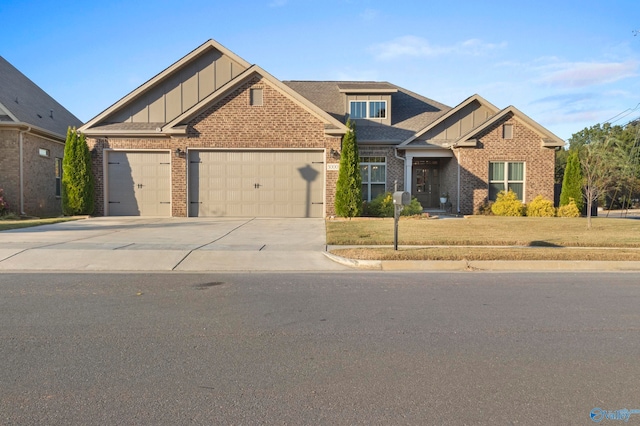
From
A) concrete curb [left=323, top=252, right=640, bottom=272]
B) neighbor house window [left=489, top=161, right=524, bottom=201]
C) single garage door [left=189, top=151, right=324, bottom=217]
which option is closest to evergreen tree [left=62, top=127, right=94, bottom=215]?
single garage door [left=189, top=151, right=324, bottom=217]

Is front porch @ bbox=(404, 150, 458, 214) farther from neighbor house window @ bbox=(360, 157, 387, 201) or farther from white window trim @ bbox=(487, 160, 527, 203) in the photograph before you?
white window trim @ bbox=(487, 160, 527, 203)

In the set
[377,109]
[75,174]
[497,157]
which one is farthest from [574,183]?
[75,174]

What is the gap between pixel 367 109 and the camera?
72.6 ft

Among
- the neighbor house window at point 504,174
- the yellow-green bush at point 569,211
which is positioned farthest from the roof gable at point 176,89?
the yellow-green bush at point 569,211

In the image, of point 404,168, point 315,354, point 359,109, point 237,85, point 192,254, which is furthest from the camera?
point 359,109

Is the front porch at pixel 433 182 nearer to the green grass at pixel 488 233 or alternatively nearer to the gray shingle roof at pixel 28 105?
the green grass at pixel 488 233

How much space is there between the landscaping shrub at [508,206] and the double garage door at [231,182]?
315 inches

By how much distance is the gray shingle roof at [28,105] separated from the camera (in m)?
18.5

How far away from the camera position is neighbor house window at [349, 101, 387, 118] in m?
22.1

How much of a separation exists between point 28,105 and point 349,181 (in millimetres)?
15632

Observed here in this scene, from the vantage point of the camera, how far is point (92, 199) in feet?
58.4

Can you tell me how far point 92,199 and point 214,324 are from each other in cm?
1525

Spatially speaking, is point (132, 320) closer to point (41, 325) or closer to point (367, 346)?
point (41, 325)

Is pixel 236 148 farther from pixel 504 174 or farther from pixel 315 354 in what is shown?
pixel 315 354
